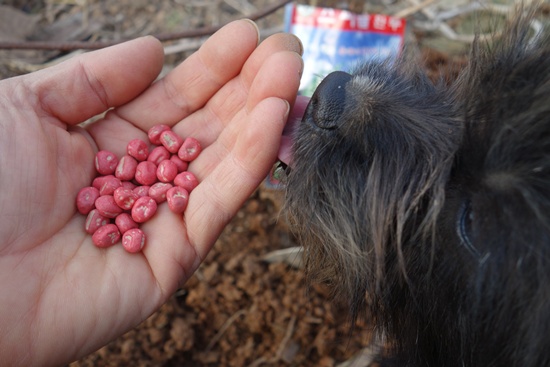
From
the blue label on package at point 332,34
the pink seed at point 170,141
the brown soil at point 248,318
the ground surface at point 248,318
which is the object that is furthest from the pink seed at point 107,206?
the blue label on package at point 332,34

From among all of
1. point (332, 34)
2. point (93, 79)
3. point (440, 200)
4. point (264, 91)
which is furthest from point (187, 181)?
point (332, 34)

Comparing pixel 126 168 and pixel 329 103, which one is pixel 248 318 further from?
pixel 329 103

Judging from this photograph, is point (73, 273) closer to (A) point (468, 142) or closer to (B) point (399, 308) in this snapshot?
(B) point (399, 308)

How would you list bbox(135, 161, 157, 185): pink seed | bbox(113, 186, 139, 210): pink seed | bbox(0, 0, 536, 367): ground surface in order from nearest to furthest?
bbox(113, 186, 139, 210): pink seed, bbox(135, 161, 157, 185): pink seed, bbox(0, 0, 536, 367): ground surface

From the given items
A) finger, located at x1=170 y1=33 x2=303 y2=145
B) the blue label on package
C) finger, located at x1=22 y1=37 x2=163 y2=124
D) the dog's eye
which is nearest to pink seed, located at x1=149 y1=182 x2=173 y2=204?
finger, located at x1=170 y1=33 x2=303 y2=145

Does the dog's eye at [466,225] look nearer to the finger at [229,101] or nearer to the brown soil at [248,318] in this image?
the finger at [229,101]

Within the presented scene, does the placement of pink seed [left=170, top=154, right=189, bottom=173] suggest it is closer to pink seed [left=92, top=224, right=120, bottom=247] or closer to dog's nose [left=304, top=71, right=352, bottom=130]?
pink seed [left=92, top=224, right=120, bottom=247]
